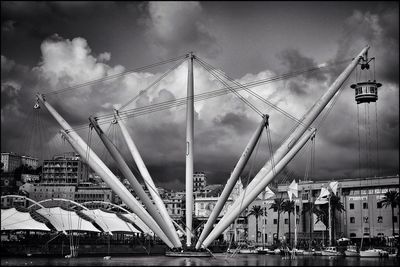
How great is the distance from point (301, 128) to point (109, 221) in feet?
176

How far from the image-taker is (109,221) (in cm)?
10088

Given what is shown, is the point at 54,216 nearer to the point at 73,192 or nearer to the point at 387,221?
the point at 387,221

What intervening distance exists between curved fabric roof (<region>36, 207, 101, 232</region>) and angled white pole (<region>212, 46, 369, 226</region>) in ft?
134

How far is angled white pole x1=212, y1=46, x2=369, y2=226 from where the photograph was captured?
58938mm

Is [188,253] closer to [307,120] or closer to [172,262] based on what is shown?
[172,262]

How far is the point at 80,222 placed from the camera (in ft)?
305

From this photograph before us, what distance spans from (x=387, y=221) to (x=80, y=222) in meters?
66.1

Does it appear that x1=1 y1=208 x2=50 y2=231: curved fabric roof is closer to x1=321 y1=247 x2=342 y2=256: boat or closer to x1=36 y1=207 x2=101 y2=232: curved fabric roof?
x1=36 y1=207 x2=101 y2=232: curved fabric roof

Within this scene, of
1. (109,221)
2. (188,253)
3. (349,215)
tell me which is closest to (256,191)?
(188,253)

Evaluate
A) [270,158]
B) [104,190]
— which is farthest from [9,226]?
[104,190]

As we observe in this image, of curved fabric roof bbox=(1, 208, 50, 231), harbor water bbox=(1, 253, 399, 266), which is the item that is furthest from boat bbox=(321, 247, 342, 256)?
curved fabric roof bbox=(1, 208, 50, 231)

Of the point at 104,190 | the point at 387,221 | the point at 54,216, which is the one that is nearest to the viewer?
the point at 54,216

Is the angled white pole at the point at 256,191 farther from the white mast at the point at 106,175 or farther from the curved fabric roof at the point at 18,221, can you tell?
the curved fabric roof at the point at 18,221

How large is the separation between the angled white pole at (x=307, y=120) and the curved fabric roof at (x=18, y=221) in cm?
4026
